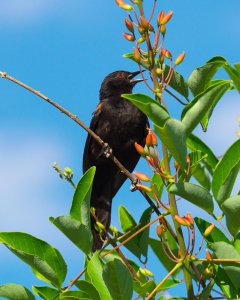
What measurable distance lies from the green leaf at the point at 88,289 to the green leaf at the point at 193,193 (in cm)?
39

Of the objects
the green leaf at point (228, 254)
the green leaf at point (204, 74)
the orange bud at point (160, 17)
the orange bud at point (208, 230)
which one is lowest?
the green leaf at point (228, 254)

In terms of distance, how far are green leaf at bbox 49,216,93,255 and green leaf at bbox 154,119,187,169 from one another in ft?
1.20

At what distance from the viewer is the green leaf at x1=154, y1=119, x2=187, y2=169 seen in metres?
1.67

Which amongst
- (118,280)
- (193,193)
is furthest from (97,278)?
(193,193)

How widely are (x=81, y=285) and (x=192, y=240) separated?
372 millimetres

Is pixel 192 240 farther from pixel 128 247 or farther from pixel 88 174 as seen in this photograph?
pixel 128 247

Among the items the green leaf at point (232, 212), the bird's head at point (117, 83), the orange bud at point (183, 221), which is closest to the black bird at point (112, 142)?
the bird's head at point (117, 83)

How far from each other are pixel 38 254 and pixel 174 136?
56 centimetres

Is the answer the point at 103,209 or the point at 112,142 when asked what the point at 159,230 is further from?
the point at 112,142

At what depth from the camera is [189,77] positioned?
6.89 feet

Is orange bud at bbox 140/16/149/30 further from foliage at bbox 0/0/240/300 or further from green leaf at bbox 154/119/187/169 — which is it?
green leaf at bbox 154/119/187/169

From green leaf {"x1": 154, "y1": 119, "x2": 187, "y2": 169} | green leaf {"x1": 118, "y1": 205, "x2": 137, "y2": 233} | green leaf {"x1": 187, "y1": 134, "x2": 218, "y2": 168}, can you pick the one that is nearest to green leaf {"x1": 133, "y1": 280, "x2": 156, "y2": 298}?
green leaf {"x1": 154, "y1": 119, "x2": 187, "y2": 169}

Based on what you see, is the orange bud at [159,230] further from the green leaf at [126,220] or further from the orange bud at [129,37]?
the orange bud at [129,37]

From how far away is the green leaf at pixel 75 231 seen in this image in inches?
69.2
